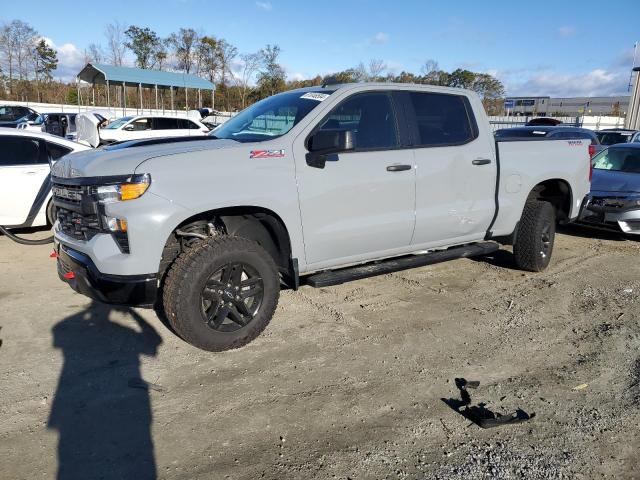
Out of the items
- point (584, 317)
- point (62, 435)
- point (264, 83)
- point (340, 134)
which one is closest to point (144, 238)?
point (62, 435)

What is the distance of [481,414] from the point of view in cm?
313

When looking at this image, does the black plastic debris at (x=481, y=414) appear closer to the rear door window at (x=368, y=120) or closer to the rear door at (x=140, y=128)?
the rear door window at (x=368, y=120)

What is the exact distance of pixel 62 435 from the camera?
9.65 feet

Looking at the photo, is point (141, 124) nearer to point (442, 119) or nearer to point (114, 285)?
point (442, 119)

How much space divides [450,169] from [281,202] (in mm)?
1817

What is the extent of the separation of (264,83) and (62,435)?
4014 cm

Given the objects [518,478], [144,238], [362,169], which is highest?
[362,169]

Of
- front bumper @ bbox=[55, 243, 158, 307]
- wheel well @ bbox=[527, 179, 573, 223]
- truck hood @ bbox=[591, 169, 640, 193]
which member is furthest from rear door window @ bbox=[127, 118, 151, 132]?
front bumper @ bbox=[55, 243, 158, 307]

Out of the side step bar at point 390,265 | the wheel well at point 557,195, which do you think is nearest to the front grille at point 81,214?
the side step bar at point 390,265

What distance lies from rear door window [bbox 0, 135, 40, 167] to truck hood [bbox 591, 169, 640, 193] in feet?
27.5

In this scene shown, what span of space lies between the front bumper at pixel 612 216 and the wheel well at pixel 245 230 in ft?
17.8

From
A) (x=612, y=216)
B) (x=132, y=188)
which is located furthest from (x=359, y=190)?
(x=612, y=216)

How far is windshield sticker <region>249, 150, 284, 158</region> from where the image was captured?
3863mm

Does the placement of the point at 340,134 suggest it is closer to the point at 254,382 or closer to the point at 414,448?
the point at 254,382
